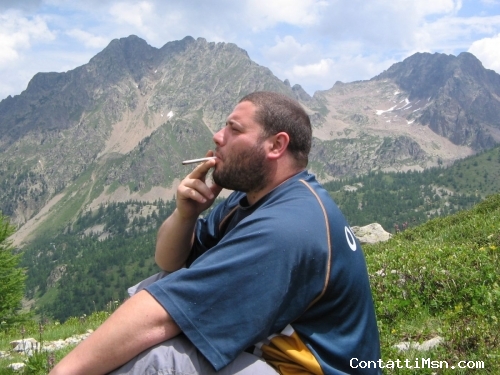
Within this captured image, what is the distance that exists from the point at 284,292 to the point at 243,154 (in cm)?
130

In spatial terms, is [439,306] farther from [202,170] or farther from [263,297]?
[263,297]

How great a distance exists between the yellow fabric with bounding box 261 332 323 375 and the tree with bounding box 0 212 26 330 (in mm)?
30182

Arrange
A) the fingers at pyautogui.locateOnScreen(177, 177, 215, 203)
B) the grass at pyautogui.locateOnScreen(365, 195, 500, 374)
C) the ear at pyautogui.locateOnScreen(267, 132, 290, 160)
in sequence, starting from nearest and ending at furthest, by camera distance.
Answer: the ear at pyautogui.locateOnScreen(267, 132, 290, 160), the fingers at pyautogui.locateOnScreen(177, 177, 215, 203), the grass at pyautogui.locateOnScreen(365, 195, 500, 374)

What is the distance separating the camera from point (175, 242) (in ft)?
15.4

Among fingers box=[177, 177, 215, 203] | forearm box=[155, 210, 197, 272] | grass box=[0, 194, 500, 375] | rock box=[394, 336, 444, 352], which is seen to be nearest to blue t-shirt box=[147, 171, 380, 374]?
fingers box=[177, 177, 215, 203]

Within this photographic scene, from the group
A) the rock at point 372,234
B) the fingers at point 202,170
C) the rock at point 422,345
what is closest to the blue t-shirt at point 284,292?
the fingers at point 202,170

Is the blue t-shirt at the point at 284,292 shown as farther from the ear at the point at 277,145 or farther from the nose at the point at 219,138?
the nose at the point at 219,138

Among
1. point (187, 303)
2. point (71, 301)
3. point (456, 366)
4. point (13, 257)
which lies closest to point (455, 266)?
point (456, 366)

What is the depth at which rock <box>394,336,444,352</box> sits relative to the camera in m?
5.66

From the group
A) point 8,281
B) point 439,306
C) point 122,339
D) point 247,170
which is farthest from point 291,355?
point 8,281

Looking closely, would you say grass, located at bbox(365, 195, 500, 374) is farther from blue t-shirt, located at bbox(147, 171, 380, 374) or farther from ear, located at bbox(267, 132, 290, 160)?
ear, located at bbox(267, 132, 290, 160)

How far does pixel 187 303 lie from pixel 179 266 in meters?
1.77

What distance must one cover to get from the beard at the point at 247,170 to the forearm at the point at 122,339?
1.30 meters

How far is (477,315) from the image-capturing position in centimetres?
639
